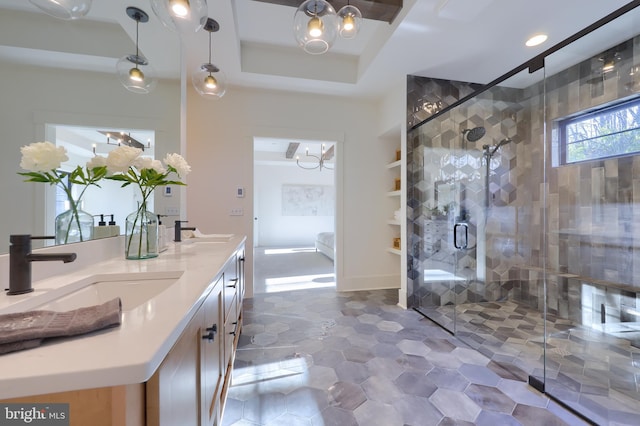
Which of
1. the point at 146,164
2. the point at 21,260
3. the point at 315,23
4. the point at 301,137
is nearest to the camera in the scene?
the point at 21,260

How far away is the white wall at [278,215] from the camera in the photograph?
8.00 meters

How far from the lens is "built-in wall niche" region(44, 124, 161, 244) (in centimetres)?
103

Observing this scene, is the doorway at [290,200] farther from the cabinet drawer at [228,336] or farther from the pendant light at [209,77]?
the cabinet drawer at [228,336]

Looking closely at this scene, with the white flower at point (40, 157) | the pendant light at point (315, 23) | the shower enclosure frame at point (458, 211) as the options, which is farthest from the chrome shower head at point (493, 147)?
the white flower at point (40, 157)

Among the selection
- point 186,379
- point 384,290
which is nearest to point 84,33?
point 186,379

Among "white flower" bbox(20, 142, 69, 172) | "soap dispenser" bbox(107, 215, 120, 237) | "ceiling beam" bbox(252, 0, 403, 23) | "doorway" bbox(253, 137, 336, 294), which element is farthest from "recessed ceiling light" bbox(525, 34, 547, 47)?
"doorway" bbox(253, 137, 336, 294)

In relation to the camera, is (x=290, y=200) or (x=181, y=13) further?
(x=290, y=200)

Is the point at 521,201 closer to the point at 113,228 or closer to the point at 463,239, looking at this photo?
the point at 463,239

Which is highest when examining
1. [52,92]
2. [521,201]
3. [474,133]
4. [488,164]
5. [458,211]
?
[474,133]

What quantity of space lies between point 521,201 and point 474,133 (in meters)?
1.03

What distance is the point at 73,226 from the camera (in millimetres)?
1123

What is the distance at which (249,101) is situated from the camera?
10.9 feet

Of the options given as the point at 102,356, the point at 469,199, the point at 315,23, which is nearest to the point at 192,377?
the point at 102,356

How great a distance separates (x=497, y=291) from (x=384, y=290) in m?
1.38
